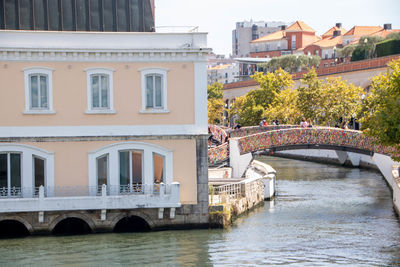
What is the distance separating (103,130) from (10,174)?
3743 millimetres


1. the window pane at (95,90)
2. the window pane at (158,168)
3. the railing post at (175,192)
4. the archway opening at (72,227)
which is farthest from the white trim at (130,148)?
the archway opening at (72,227)

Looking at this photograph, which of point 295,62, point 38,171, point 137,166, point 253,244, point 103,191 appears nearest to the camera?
point 253,244

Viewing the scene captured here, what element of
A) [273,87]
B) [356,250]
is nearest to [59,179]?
[356,250]

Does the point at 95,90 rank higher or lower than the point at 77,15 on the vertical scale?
lower

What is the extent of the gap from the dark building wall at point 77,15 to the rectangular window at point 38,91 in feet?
12.0

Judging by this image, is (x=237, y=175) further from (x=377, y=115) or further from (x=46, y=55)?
(x=46, y=55)

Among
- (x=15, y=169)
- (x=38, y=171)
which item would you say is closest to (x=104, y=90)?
(x=38, y=171)

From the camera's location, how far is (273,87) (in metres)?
79.9

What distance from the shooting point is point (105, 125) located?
2925 centimetres

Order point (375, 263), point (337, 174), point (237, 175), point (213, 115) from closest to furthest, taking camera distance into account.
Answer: point (375, 263), point (237, 175), point (337, 174), point (213, 115)

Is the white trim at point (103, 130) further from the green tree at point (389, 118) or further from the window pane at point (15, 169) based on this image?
the green tree at point (389, 118)

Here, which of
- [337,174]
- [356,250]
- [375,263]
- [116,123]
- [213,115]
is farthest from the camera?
[213,115]

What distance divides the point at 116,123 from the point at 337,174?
31.6 meters

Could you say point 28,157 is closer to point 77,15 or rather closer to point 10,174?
point 10,174
